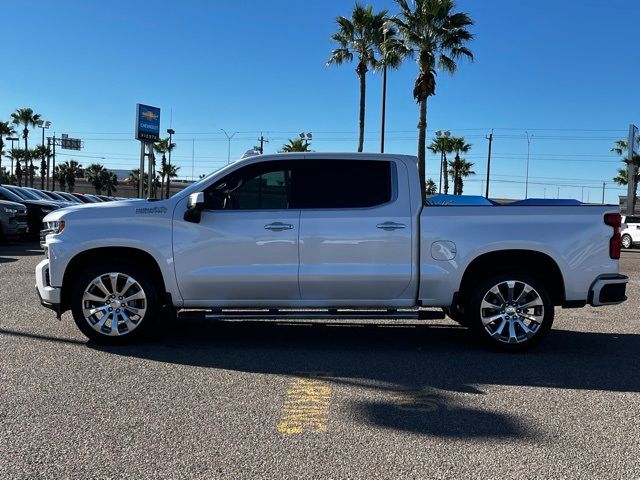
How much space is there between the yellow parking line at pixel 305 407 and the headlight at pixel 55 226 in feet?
9.46

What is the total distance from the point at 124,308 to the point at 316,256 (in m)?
2.03

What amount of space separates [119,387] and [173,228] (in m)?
1.74

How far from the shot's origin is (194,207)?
18.6 feet

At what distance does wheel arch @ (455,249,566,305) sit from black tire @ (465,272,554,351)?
0.12 meters

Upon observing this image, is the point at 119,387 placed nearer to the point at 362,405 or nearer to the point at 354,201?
the point at 362,405

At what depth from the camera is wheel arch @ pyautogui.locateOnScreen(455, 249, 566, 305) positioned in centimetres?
593

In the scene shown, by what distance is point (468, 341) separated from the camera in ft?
21.3

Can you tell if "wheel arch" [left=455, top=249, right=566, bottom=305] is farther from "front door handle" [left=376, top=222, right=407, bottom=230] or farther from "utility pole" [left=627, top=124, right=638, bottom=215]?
"utility pole" [left=627, top=124, right=638, bottom=215]

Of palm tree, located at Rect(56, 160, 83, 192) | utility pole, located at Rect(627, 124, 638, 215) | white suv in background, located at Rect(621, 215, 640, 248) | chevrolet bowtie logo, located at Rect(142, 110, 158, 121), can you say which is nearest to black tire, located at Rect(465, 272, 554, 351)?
white suv in background, located at Rect(621, 215, 640, 248)

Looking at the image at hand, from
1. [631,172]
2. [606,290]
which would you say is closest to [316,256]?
[606,290]

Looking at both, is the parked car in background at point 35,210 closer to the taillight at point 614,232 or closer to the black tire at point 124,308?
the black tire at point 124,308

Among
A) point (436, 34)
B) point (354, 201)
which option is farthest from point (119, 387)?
point (436, 34)

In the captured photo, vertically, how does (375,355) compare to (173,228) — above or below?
below

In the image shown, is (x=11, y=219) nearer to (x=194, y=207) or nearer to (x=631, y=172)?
(x=194, y=207)
